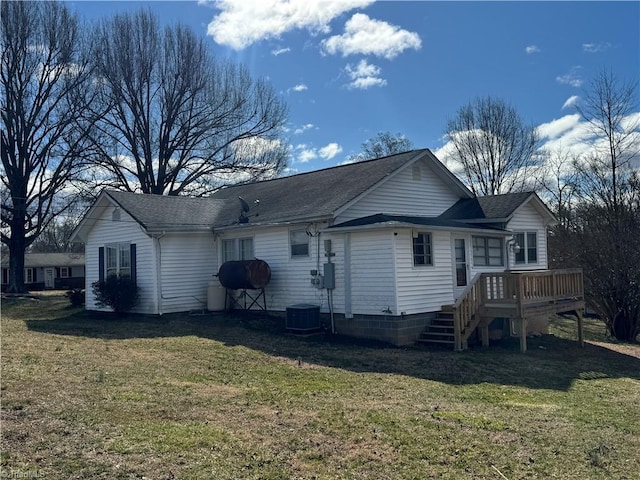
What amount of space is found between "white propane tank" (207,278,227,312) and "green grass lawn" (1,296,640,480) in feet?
15.2

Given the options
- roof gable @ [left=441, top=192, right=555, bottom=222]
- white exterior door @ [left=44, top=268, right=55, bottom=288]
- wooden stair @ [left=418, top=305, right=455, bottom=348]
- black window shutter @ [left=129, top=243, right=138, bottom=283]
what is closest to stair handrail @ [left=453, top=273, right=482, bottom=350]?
wooden stair @ [left=418, top=305, right=455, bottom=348]

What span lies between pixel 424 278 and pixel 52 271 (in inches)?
1574

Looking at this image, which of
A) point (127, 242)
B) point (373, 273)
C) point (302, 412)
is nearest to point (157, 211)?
point (127, 242)

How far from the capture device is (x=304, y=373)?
376 inches

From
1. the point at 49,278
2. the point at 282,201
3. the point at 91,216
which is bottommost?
the point at 49,278

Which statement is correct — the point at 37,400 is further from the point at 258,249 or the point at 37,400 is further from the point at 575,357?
the point at 575,357

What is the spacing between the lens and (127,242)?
709 inches

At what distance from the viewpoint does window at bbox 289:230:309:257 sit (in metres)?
15.4

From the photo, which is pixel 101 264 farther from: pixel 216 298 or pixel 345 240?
pixel 345 240

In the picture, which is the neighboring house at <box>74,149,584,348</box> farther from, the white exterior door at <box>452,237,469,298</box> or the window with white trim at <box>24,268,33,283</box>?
the window with white trim at <box>24,268,33,283</box>

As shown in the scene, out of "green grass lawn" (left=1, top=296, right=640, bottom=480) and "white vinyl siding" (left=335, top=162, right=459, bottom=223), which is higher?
"white vinyl siding" (left=335, top=162, right=459, bottom=223)

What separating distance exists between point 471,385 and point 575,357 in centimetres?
547

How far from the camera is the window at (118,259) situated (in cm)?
1809

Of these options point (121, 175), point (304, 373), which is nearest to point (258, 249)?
point (304, 373)
